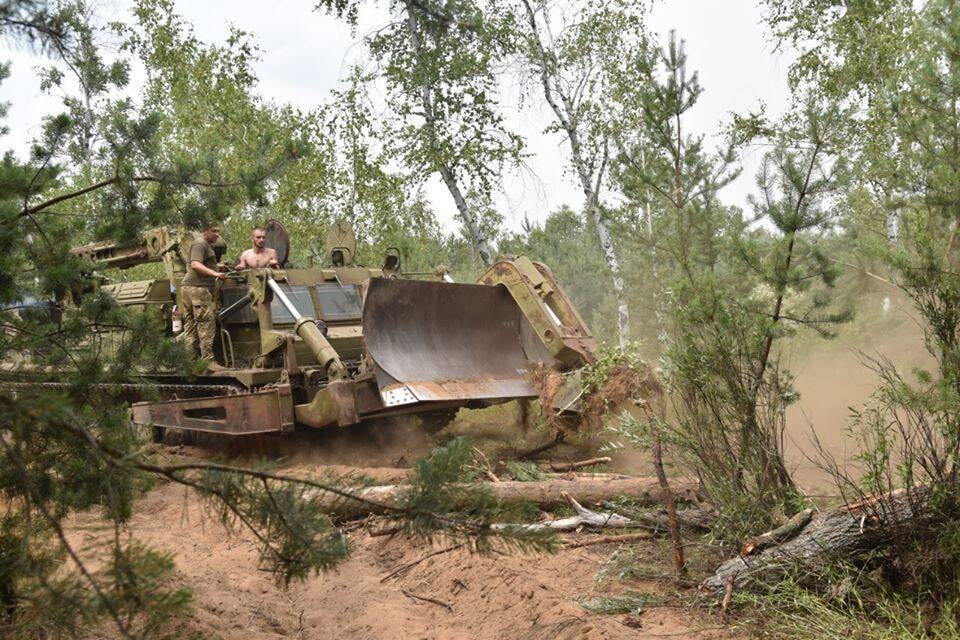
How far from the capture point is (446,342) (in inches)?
404

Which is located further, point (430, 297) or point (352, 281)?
point (352, 281)

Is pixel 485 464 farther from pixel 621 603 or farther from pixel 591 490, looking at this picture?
pixel 621 603

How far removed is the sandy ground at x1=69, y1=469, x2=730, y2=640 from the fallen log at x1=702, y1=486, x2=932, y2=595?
432 mm

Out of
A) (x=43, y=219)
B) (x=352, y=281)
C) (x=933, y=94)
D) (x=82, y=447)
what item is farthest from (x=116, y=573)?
(x=352, y=281)

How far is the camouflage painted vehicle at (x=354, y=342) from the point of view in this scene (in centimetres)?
959

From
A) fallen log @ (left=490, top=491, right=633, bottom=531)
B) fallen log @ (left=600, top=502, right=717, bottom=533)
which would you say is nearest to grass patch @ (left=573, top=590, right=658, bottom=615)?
fallen log @ (left=600, top=502, right=717, bottom=533)

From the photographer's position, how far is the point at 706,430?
577 centimetres

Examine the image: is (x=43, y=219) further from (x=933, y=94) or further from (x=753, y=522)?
Result: (x=933, y=94)

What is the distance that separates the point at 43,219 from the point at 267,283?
5374 millimetres

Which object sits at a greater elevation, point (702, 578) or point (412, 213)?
point (412, 213)

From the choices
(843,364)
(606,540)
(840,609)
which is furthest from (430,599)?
(843,364)

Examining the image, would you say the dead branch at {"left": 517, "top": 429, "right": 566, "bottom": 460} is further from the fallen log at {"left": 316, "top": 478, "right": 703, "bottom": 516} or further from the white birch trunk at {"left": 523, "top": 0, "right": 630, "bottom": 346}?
the white birch trunk at {"left": 523, "top": 0, "right": 630, "bottom": 346}

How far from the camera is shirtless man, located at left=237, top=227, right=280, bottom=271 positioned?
1137 centimetres

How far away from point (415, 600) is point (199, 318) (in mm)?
5907
